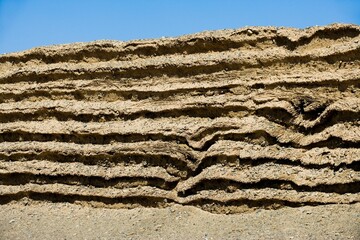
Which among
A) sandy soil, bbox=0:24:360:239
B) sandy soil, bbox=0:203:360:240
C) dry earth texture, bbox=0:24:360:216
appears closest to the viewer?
sandy soil, bbox=0:203:360:240

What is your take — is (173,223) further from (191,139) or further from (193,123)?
(193,123)

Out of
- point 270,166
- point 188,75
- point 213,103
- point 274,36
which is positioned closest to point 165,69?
point 188,75

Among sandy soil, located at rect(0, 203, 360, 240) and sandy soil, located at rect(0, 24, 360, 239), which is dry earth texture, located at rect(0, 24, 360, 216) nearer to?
sandy soil, located at rect(0, 24, 360, 239)

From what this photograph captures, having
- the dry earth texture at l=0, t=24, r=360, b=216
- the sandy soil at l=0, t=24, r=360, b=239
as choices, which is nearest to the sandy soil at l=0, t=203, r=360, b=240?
the sandy soil at l=0, t=24, r=360, b=239

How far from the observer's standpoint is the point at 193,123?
7.01 m

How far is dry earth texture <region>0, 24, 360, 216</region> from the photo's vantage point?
6.46 metres

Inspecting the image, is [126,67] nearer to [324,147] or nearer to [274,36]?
[274,36]

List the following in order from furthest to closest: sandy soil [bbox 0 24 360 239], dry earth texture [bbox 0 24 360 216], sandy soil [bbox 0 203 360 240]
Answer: dry earth texture [bbox 0 24 360 216]
sandy soil [bbox 0 24 360 239]
sandy soil [bbox 0 203 360 240]

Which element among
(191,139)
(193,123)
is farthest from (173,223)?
(193,123)

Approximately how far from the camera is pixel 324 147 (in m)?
6.46

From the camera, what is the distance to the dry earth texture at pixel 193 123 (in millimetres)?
6461

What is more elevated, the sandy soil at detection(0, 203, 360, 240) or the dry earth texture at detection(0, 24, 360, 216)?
the dry earth texture at detection(0, 24, 360, 216)

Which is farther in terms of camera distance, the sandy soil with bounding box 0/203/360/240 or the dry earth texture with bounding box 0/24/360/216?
the dry earth texture with bounding box 0/24/360/216

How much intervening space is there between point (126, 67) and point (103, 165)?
1.23m
